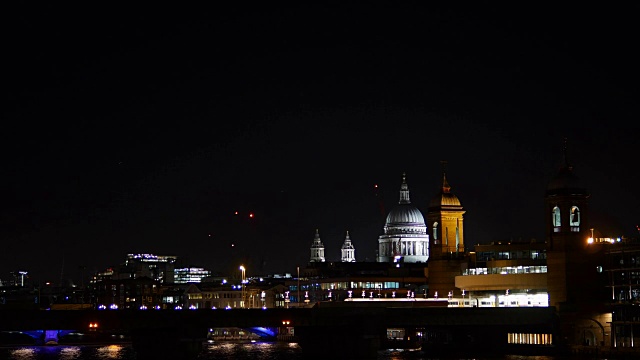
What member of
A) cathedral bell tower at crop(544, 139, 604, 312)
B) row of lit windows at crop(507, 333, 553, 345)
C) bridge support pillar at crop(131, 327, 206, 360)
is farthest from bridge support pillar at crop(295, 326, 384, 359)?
cathedral bell tower at crop(544, 139, 604, 312)

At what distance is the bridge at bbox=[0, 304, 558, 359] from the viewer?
161625 millimetres

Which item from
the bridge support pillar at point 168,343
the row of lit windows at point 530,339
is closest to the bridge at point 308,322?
the bridge support pillar at point 168,343

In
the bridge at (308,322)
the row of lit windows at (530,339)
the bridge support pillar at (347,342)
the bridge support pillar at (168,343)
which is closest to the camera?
the bridge at (308,322)

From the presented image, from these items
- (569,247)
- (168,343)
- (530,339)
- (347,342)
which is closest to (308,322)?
(347,342)

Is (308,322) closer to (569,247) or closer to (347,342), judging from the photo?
(347,342)

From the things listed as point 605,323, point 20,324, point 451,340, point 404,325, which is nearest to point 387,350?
point 451,340

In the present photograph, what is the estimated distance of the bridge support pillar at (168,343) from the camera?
165 metres

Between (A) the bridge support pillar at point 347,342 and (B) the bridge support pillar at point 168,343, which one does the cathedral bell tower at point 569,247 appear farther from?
(B) the bridge support pillar at point 168,343

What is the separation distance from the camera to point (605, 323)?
6580 inches

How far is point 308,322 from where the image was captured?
16812 cm

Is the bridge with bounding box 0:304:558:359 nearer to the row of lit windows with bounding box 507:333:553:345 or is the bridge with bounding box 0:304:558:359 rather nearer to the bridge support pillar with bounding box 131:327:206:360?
the bridge support pillar with bounding box 131:327:206:360

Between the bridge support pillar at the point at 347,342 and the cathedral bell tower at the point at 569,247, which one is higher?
the cathedral bell tower at the point at 569,247

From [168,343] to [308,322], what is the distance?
18707mm

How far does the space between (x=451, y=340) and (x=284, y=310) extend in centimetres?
3239
